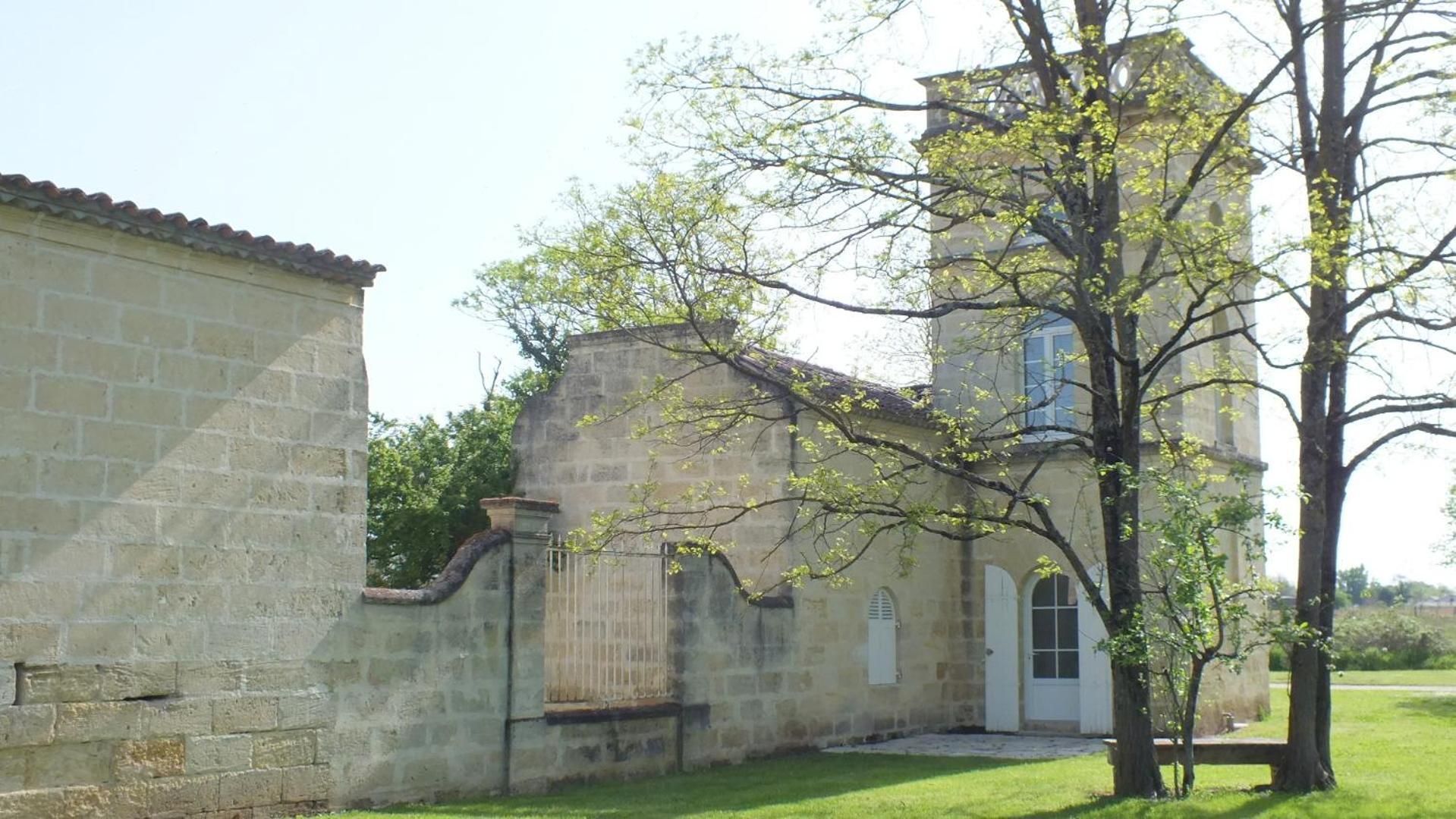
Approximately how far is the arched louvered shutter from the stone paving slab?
2.49 ft

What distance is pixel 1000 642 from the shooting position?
59.2 ft

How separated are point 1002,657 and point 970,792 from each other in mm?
6147

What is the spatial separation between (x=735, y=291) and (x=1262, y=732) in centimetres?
961

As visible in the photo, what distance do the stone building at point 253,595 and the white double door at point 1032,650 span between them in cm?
450

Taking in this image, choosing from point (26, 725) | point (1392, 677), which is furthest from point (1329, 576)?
point (1392, 677)

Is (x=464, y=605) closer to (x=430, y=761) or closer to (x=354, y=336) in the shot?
(x=430, y=761)

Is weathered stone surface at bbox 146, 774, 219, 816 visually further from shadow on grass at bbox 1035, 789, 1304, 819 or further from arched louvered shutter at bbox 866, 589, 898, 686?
arched louvered shutter at bbox 866, 589, 898, 686

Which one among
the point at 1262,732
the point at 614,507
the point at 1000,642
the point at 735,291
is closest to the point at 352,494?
the point at 735,291

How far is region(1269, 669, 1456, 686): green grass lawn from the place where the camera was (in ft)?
83.4

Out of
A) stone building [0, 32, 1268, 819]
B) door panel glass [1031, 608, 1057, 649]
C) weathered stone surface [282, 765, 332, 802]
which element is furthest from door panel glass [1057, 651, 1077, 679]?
weathered stone surface [282, 765, 332, 802]

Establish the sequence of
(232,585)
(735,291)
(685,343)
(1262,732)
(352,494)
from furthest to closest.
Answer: (1262,732), (685,343), (735,291), (352,494), (232,585)

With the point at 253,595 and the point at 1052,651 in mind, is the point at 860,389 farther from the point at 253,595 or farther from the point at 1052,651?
the point at 253,595

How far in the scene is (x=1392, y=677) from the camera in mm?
27719

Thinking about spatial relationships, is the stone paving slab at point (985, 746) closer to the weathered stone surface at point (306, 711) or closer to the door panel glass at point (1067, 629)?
the door panel glass at point (1067, 629)
